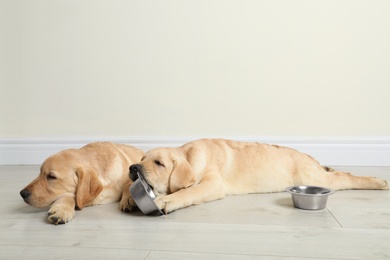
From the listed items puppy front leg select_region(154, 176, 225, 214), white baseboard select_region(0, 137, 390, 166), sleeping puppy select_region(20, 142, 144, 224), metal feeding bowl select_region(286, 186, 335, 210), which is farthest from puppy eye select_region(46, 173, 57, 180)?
white baseboard select_region(0, 137, 390, 166)

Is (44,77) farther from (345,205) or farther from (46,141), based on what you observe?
(345,205)

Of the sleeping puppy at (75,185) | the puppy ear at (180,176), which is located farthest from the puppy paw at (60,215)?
the puppy ear at (180,176)

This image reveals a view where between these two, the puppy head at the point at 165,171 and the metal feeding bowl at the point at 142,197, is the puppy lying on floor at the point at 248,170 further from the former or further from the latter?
the metal feeding bowl at the point at 142,197

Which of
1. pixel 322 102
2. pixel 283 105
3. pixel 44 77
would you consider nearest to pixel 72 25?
pixel 44 77

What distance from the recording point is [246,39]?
3.50 meters

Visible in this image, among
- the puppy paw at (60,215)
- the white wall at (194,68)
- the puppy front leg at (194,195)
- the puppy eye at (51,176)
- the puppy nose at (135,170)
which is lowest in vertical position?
the puppy paw at (60,215)

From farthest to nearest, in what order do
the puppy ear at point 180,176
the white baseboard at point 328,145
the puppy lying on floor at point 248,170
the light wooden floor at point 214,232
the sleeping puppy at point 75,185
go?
the white baseboard at point 328,145, the puppy lying on floor at point 248,170, the puppy ear at point 180,176, the sleeping puppy at point 75,185, the light wooden floor at point 214,232

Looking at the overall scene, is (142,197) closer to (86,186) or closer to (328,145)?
(86,186)

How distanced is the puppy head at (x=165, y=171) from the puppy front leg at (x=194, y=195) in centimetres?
5

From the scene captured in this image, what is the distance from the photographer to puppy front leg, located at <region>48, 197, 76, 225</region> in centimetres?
187

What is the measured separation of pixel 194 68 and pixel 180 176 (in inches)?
63.3

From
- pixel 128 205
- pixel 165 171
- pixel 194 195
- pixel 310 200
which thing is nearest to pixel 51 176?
pixel 128 205

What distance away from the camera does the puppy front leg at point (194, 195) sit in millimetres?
2007

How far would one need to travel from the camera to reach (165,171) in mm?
2137
